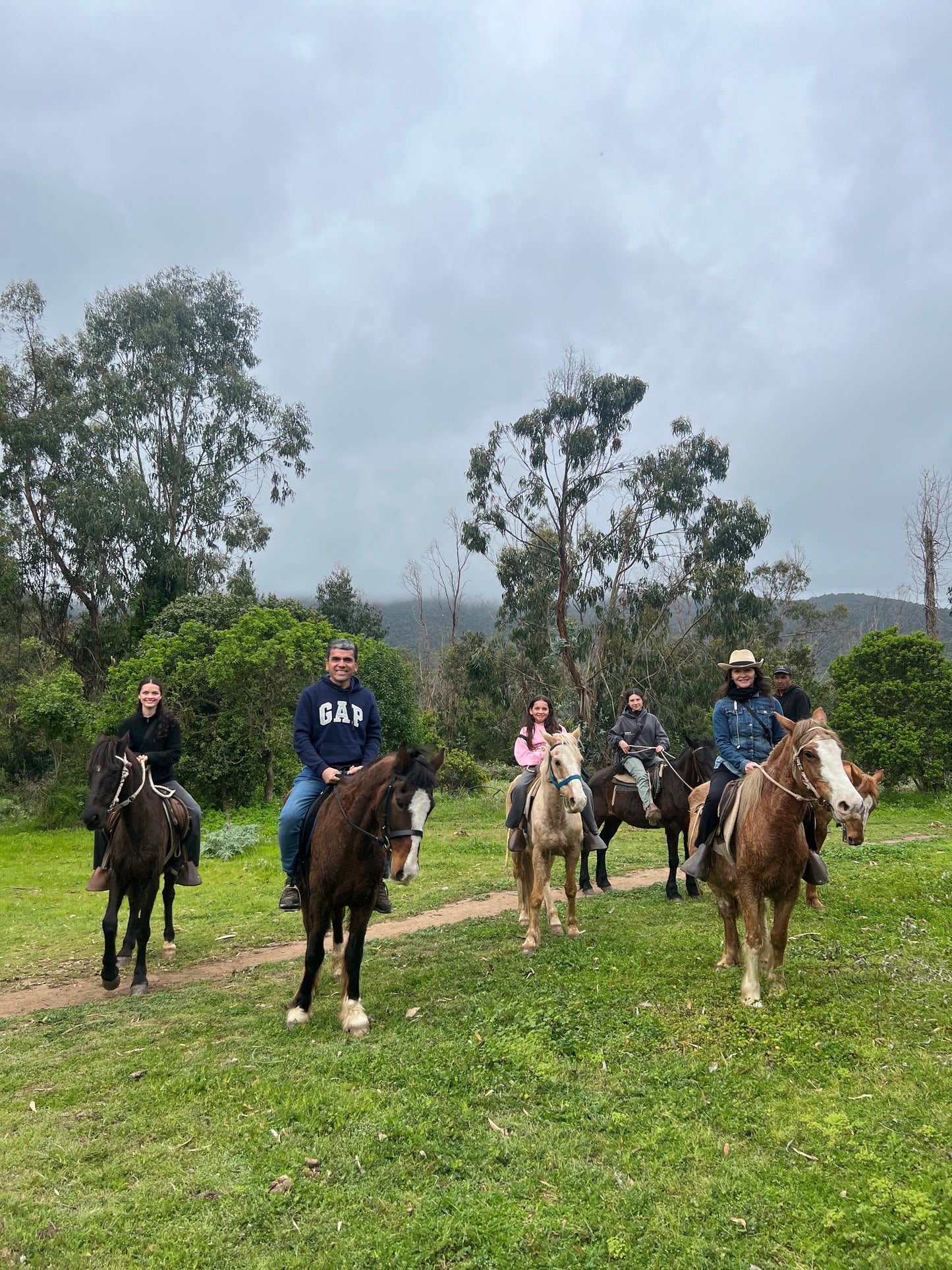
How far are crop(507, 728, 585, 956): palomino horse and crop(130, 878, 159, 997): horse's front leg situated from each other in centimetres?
380

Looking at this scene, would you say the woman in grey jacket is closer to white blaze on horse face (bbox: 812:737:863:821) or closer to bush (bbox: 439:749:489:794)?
white blaze on horse face (bbox: 812:737:863:821)

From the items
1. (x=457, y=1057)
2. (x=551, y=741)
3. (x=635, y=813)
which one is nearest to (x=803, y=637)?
(x=635, y=813)

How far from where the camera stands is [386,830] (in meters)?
5.24

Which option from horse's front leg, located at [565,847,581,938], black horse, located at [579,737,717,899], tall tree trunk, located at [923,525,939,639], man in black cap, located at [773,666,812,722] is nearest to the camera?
horse's front leg, located at [565,847,581,938]

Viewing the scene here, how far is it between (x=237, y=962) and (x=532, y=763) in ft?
13.4

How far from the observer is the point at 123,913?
11828mm

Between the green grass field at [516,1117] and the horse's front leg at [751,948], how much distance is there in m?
0.15

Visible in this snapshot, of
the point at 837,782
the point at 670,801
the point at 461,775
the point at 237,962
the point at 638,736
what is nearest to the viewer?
the point at 837,782

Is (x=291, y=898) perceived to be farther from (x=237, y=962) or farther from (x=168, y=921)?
(x=168, y=921)

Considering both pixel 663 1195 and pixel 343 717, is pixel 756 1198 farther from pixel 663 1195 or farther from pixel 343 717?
pixel 343 717

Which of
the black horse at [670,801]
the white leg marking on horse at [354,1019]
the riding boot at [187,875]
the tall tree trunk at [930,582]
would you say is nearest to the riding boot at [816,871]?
the white leg marking on horse at [354,1019]

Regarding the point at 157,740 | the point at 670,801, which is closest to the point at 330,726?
the point at 157,740

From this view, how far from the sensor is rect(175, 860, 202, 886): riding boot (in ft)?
27.0

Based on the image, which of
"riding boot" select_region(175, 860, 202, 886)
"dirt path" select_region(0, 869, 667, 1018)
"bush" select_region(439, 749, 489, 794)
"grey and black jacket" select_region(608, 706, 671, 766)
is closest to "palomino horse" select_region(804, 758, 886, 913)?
"grey and black jacket" select_region(608, 706, 671, 766)
